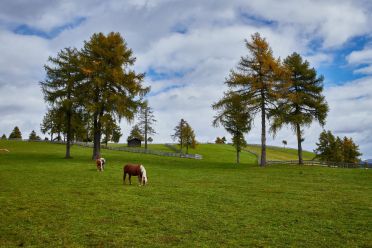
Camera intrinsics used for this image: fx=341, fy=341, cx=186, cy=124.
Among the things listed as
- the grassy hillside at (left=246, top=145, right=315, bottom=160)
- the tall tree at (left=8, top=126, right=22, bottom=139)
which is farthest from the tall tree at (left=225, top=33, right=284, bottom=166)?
the tall tree at (left=8, top=126, right=22, bottom=139)

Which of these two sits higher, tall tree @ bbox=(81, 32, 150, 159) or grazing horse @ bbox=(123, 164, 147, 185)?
tall tree @ bbox=(81, 32, 150, 159)

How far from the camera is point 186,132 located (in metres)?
78.8

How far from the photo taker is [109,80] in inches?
1542

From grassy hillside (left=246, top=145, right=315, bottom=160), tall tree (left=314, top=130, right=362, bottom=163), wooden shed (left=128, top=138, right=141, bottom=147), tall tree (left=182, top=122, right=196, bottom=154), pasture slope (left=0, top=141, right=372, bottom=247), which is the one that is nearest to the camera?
pasture slope (left=0, top=141, right=372, bottom=247)

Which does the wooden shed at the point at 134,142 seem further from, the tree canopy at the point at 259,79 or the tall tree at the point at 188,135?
the tree canopy at the point at 259,79

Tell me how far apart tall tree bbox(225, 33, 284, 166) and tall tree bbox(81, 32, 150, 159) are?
1151 cm

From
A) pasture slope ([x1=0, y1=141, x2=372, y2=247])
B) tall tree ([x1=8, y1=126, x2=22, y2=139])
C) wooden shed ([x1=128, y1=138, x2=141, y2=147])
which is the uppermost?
tall tree ([x1=8, y1=126, x2=22, y2=139])

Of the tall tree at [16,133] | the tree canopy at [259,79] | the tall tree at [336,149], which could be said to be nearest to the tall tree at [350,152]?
the tall tree at [336,149]

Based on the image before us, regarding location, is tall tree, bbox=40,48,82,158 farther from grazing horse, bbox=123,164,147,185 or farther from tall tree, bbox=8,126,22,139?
tall tree, bbox=8,126,22,139

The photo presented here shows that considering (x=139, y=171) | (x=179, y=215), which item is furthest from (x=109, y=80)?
(x=179, y=215)

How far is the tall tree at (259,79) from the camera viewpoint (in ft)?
116

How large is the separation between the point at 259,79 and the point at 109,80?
1683 cm

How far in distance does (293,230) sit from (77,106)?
3379cm

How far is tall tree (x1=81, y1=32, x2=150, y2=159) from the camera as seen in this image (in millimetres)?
38469
